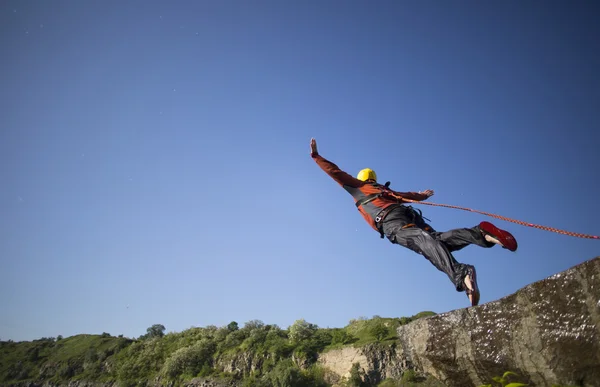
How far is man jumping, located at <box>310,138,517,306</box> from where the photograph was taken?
339cm

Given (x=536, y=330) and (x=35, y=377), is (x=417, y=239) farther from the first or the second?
(x=35, y=377)

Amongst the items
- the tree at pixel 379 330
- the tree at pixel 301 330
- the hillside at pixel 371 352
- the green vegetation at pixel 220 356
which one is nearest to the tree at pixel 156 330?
the hillside at pixel 371 352

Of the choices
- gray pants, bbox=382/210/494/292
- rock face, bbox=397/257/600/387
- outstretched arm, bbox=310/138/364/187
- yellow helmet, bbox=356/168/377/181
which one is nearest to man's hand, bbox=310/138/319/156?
outstretched arm, bbox=310/138/364/187

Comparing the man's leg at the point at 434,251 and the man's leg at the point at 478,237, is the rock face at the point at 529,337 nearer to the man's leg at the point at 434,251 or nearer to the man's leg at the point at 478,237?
the man's leg at the point at 434,251

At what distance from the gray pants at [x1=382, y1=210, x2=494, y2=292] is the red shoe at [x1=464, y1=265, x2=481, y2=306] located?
0.14 feet

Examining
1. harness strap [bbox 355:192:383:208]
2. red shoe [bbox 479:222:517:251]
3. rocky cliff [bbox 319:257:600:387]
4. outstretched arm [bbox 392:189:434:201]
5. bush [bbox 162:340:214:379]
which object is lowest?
bush [bbox 162:340:214:379]

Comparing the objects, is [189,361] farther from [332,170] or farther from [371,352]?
[332,170]

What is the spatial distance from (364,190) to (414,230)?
1274mm

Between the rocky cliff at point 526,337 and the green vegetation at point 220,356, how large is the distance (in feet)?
145

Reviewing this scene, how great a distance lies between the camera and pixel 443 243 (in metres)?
3.82

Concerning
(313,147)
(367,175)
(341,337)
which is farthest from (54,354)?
(367,175)

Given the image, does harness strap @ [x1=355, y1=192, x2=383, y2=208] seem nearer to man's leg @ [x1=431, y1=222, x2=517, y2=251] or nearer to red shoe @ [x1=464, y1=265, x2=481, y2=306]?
man's leg @ [x1=431, y1=222, x2=517, y2=251]

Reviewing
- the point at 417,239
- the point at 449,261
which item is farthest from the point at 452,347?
the point at 417,239

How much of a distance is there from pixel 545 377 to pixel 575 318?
0.54 m
